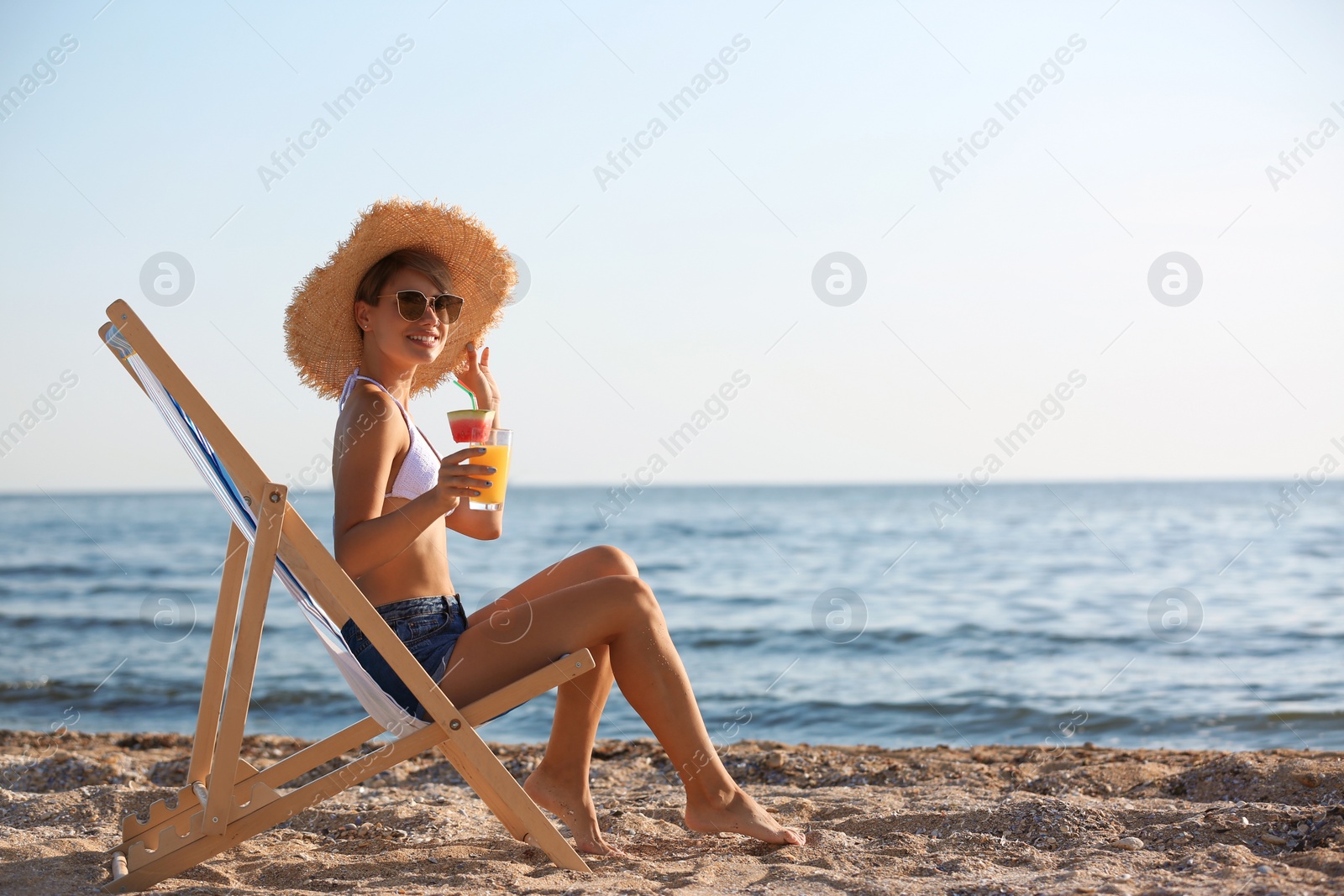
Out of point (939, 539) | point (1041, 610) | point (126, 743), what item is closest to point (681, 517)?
point (939, 539)

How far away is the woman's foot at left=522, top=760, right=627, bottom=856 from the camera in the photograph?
2900 millimetres

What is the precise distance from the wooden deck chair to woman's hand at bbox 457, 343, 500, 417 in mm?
900

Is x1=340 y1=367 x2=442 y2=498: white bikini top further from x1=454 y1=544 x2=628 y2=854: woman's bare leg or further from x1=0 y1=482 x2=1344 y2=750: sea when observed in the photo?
x1=0 y1=482 x2=1344 y2=750: sea

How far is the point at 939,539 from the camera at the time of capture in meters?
23.2

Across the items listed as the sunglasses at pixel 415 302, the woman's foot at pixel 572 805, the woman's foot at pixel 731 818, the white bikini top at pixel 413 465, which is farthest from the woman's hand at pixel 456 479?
the woman's foot at pixel 731 818

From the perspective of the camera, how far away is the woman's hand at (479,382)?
10.8 ft

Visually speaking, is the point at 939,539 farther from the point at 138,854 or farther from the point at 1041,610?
the point at 138,854

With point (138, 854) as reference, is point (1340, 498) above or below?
below

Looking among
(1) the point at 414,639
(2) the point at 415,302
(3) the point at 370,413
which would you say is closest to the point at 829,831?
(1) the point at 414,639

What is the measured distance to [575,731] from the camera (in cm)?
293

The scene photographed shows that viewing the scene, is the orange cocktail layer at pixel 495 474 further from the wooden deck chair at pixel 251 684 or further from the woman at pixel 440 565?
the wooden deck chair at pixel 251 684

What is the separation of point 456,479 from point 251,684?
666 mm

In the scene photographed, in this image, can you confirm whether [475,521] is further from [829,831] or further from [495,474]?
[829,831]

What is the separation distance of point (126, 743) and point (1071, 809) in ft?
15.4
